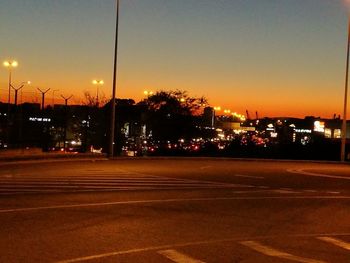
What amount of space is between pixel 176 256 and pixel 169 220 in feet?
14.1

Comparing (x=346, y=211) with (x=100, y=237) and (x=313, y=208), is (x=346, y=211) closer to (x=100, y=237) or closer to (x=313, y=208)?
(x=313, y=208)

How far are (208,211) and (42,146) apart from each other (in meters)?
33.4

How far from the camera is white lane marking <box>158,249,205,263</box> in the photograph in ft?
33.7

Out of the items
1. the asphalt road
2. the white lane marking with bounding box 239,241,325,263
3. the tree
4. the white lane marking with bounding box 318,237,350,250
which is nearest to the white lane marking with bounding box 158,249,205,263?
the asphalt road

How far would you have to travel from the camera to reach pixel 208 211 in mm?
16797

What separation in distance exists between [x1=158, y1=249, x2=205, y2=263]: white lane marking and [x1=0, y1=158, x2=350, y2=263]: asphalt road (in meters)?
0.01

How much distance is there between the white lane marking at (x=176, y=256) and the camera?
404 inches

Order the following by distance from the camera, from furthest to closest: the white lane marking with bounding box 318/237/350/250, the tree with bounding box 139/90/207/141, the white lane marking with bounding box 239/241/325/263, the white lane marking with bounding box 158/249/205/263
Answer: the tree with bounding box 139/90/207/141, the white lane marking with bounding box 318/237/350/250, the white lane marking with bounding box 239/241/325/263, the white lane marking with bounding box 158/249/205/263

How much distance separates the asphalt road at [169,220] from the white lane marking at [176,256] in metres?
0.01

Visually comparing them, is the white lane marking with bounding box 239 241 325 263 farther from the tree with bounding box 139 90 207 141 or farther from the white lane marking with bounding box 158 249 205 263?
the tree with bounding box 139 90 207 141

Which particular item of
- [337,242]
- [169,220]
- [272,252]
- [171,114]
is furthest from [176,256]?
[171,114]

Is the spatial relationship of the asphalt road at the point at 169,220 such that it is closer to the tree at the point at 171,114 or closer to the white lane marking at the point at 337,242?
the white lane marking at the point at 337,242

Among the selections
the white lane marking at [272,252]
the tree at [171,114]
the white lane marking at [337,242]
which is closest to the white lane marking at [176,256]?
the white lane marking at [272,252]

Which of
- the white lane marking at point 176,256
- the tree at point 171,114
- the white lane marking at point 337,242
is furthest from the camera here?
the tree at point 171,114
